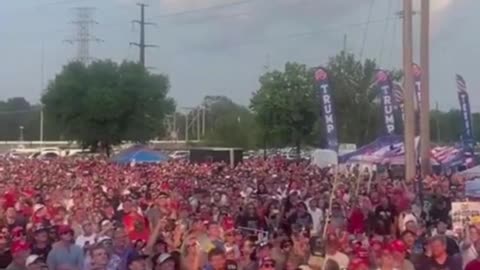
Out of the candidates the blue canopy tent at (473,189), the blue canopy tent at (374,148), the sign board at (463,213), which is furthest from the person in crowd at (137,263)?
the blue canopy tent at (374,148)

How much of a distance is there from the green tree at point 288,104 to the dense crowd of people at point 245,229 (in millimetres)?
35729

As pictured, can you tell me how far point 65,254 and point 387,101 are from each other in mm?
20182

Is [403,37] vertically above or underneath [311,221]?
above

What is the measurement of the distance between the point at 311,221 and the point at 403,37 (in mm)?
7165

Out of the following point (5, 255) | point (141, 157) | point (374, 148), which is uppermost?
point (374, 148)

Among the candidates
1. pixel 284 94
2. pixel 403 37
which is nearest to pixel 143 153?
pixel 284 94

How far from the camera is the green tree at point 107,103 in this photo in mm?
75938

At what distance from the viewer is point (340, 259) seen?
11281mm

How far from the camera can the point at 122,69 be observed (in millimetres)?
79250

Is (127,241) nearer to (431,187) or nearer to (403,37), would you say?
(431,187)

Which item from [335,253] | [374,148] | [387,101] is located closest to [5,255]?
[335,253]

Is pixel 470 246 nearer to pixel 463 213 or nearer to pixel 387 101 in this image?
pixel 463 213

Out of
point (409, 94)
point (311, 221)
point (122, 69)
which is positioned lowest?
point (311, 221)

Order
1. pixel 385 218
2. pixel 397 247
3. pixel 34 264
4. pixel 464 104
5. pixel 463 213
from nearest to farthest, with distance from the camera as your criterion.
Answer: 1. pixel 34 264
2. pixel 397 247
3. pixel 463 213
4. pixel 385 218
5. pixel 464 104
